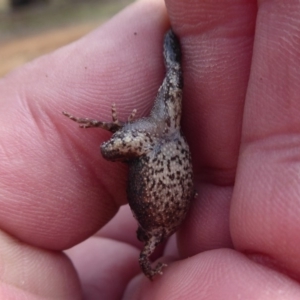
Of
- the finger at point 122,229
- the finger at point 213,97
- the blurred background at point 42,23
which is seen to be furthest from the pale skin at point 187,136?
the blurred background at point 42,23

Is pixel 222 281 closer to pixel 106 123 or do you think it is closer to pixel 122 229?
pixel 106 123

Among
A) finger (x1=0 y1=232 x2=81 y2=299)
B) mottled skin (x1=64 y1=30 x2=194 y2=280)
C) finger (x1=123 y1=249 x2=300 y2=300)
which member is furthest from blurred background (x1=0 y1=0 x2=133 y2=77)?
finger (x1=123 y1=249 x2=300 y2=300)

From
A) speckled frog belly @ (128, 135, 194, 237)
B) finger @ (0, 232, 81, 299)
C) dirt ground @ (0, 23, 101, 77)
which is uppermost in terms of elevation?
dirt ground @ (0, 23, 101, 77)

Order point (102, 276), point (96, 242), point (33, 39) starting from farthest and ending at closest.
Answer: point (33, 39) → point (96, 242) → point (102, 276)

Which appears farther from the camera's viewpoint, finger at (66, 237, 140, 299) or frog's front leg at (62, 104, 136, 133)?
finger at (66, 237, 140, 299)

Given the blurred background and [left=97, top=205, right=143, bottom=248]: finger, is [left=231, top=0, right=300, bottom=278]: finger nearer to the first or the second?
[left=97, top=205, right=143, bottom=248]: finger

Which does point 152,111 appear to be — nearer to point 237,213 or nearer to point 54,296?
point 237,213

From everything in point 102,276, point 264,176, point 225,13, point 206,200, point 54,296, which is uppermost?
point 225,13

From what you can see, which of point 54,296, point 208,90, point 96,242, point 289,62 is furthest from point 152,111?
point 96,242
